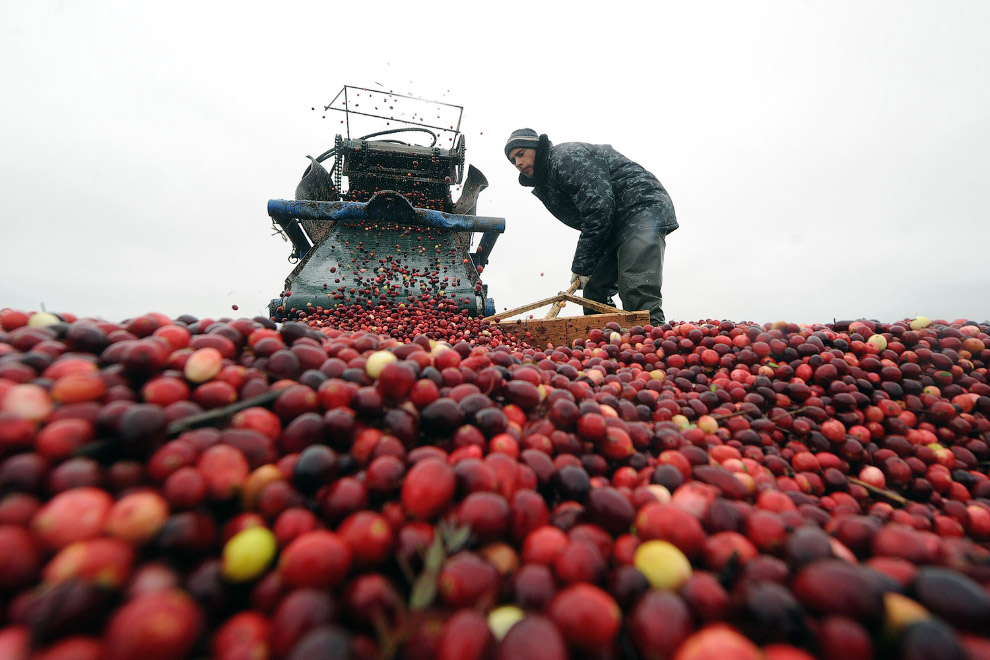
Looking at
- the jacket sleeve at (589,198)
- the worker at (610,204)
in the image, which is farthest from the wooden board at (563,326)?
the jacket sleeve at (589,198)

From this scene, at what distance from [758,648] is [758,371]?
7.44 ft

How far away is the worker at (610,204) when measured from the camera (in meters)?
6.66

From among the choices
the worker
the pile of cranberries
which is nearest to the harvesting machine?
the worker

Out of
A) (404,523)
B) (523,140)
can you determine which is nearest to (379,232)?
(523,140)

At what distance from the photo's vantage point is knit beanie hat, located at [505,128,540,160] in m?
7.27

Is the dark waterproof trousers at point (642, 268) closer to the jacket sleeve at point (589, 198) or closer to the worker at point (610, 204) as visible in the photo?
the worker at point (610, 204)

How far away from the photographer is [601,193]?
22.6ft

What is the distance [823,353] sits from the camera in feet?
8.59

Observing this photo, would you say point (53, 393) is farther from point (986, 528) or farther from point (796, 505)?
point (986, 528)

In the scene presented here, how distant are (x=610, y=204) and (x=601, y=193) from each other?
0.81ft

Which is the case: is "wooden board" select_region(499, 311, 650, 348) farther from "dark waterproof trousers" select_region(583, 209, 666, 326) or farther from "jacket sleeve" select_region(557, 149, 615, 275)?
"jacket sleeve" select_region(557, 149, 615, 275)

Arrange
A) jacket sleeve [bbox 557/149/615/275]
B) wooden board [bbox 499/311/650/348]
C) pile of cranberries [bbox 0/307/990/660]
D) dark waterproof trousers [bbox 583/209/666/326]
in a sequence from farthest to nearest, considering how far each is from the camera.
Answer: jacket sleeve [bbox 557/149/615/275] → dark waterproof trousers [bbox 583/209/666/326] → wooden board [bbox 499/311/650/348] → pile of cranberries [bbox 0/307/990/660]

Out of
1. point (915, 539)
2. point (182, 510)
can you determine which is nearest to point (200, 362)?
point (182, 510)

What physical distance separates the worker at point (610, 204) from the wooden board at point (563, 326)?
1707 millimetres
